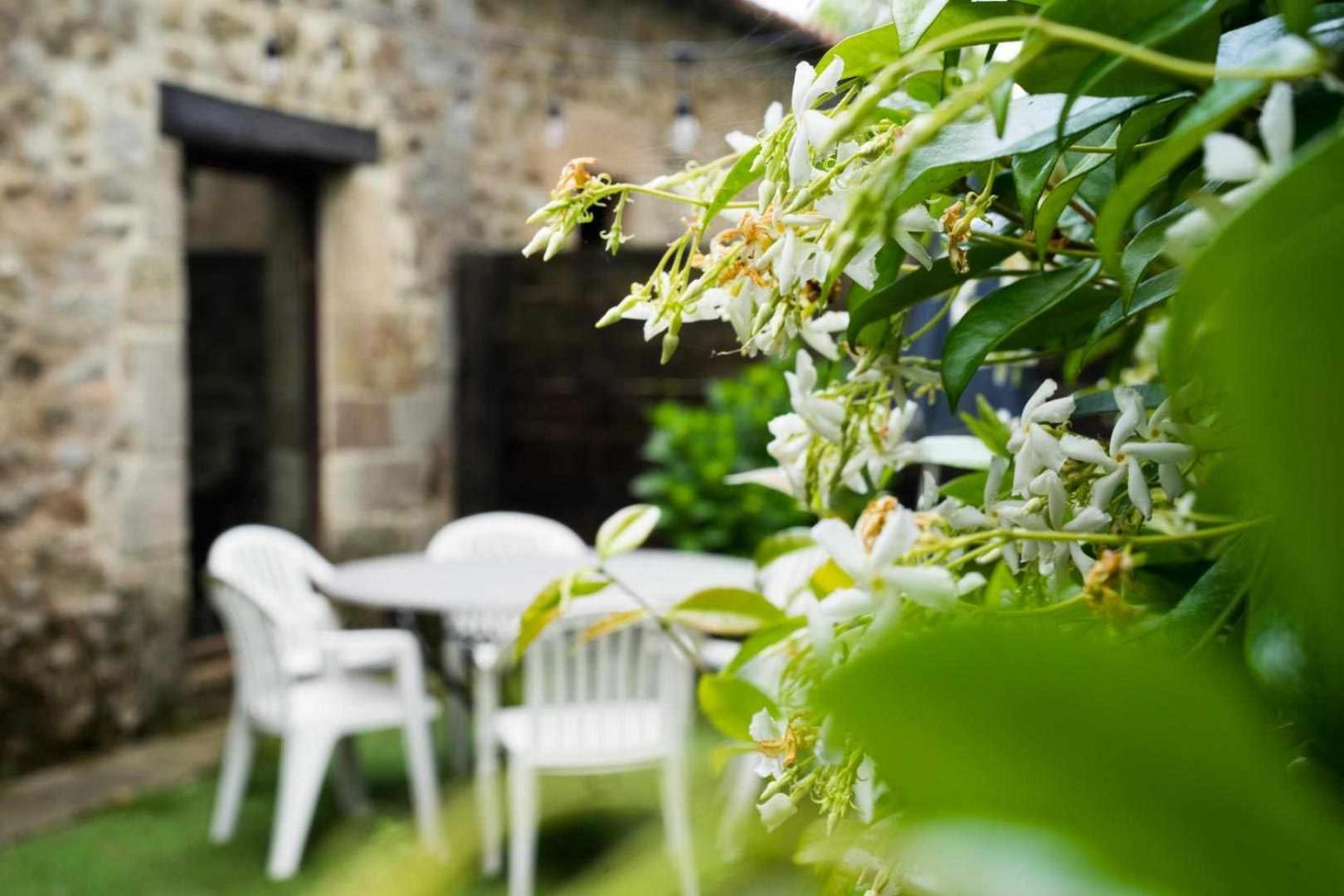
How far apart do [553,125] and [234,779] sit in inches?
118

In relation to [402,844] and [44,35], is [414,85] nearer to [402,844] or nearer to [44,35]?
[44,35]

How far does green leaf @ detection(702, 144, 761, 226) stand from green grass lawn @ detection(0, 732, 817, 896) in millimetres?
2339

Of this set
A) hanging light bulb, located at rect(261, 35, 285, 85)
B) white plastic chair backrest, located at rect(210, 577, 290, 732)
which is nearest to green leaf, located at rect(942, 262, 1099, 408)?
white plastic chair backrest, located at rect(210, 577, 290, 732)

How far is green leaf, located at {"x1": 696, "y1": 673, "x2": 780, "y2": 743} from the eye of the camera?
542 mm

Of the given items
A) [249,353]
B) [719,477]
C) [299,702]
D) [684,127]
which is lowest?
[299,702]

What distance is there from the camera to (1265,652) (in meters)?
0.30

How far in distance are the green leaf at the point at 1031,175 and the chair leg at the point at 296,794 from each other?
10.3 ft

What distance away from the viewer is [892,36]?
0.46 meters

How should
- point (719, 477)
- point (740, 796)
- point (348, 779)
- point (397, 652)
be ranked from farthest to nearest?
point (719, 477), point (348, 779), point (397, 652), point (740, 796)

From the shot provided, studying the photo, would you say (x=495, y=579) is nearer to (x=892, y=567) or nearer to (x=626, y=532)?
(x=626, y=532)

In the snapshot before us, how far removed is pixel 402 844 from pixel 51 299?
187 cm

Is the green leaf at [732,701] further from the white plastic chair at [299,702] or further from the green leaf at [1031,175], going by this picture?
→ the white plastic chair at [299,702]

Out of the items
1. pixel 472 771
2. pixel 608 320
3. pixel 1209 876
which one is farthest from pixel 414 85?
pixel 1209 876

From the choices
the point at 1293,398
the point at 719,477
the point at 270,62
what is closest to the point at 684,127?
the point at 270,62
